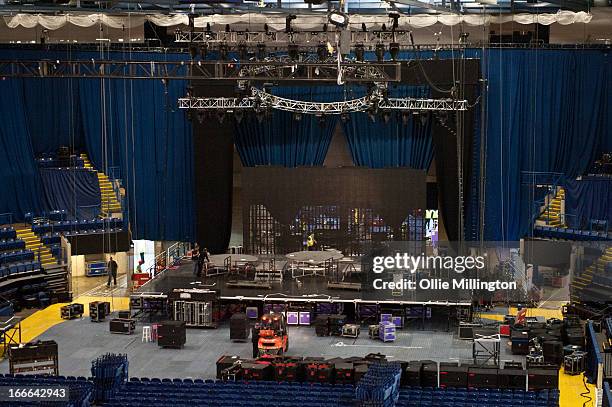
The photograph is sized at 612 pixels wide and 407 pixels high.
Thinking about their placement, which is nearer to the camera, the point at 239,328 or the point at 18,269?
the point at 239,328

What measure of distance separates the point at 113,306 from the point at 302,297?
5727mm

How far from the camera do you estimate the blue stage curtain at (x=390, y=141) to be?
3762cm

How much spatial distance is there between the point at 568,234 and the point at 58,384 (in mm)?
17399

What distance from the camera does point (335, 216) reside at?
117 feet

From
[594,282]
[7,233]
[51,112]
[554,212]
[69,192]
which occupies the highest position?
[51,112]

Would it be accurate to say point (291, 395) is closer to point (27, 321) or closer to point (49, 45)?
point (27, 321)

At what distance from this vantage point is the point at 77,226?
36219 millimetres

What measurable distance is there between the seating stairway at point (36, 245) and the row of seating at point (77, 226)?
30 centimetres

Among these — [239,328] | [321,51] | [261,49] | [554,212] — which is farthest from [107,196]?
[554,212]

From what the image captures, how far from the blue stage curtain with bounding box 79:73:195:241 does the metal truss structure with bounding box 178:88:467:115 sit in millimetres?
3092

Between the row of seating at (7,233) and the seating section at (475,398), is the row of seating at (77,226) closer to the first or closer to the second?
the row of seating at (7,233)

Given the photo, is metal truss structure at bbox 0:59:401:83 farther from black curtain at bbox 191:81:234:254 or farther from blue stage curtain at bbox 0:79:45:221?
black curtain at bbox 191:81:234:254

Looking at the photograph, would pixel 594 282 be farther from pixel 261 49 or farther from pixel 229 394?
pixel 229 394

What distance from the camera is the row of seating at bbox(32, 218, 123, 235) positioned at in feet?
117
